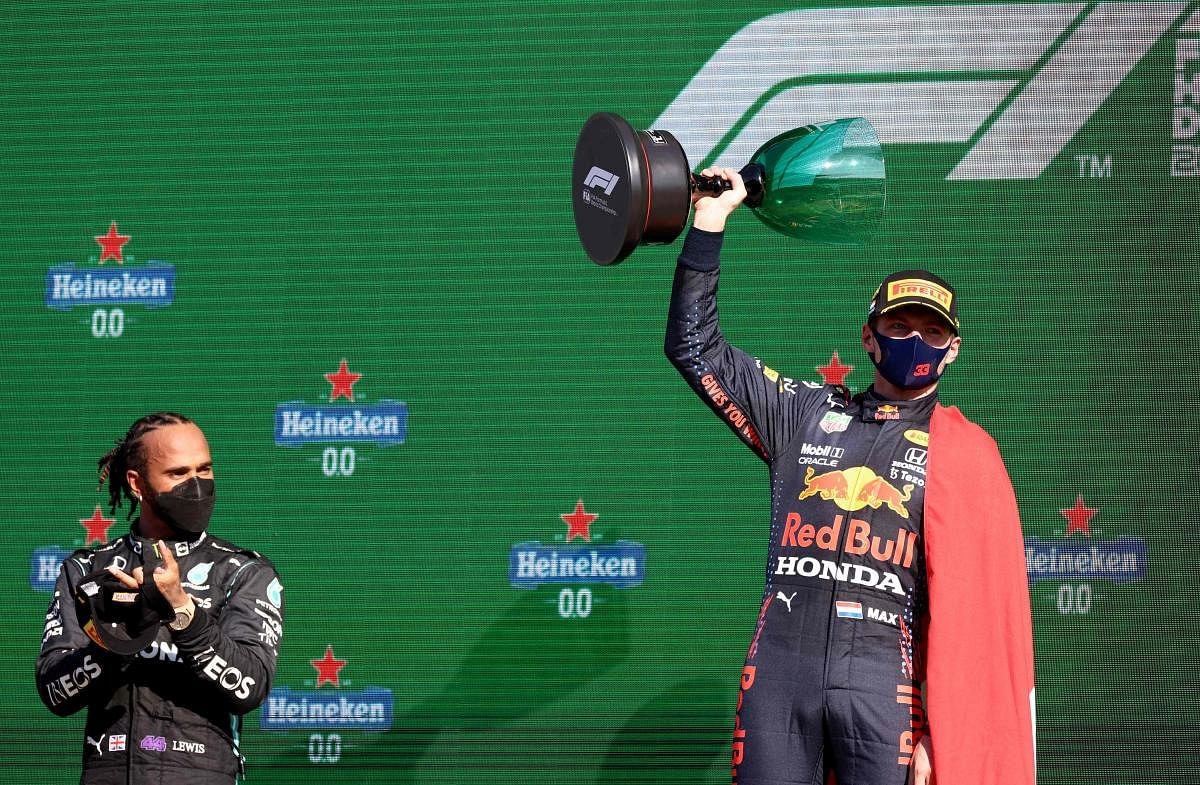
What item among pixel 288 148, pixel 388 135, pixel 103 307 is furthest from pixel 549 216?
pixel 103 307

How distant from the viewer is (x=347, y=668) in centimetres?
406

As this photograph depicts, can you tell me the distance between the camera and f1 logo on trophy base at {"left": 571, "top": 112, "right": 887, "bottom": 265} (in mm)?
2580

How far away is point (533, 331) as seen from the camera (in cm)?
414

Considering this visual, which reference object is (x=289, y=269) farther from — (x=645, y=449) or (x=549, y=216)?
(x=645, y=449)

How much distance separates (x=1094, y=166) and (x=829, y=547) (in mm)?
1996

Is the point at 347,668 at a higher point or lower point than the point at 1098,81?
lower

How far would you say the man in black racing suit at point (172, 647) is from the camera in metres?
2.22

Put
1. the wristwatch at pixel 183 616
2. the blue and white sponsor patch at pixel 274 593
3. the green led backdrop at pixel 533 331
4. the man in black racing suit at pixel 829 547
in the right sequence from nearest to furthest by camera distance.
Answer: the wristwatch at pixel 183 616, the blue and white sponsor patch at pixel 274 593, the man in black racing suit at pixel 829 547, the green led backdrop at pixel 533 331

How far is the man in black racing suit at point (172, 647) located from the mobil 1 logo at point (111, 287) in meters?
1.88

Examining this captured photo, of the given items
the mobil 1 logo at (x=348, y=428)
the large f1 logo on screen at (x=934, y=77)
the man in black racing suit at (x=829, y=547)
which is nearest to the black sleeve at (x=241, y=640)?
the man in black racing suit at (x=829, y=547)

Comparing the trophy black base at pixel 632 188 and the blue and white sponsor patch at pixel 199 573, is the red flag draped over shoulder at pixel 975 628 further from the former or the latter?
the blue and white sponsor patch at pixel 199 573

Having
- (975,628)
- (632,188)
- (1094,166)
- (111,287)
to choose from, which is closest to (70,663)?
(632,188)

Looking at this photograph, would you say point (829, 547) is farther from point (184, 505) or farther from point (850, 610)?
point (184, 505)

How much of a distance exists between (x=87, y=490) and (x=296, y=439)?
0.65m
